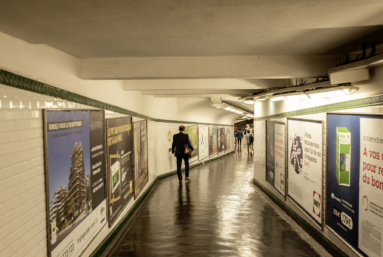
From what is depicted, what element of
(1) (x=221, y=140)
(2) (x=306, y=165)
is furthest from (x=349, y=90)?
(1) (x=221, y=140)

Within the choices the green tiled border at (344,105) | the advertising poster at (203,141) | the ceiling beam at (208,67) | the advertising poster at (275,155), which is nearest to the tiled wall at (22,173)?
the ceiling beam at (208,67)

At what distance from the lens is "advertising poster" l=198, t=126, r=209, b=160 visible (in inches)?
575

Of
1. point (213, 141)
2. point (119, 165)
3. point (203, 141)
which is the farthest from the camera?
point (213, 141)

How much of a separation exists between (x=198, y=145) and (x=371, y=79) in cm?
1097

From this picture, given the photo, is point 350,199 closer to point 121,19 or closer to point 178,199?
point 121,19

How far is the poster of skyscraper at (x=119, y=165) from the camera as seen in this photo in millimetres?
4766

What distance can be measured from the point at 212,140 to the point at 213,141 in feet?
0.83

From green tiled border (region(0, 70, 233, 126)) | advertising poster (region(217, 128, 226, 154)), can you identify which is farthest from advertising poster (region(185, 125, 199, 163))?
green tiled border (region(0, 70, 233, 126))

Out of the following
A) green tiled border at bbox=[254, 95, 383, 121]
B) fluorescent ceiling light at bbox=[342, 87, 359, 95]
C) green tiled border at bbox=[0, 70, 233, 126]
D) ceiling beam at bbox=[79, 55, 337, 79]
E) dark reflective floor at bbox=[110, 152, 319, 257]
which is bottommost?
dark reflective floor at bbox=[110, 152, 319, 257]

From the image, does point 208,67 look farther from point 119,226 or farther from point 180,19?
point 119,226

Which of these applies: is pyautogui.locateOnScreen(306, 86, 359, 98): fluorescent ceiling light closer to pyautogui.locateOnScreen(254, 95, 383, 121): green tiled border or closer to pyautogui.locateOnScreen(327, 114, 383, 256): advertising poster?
pyautogui.locateOnScreen(254, 95, 383, 121): green tiled border

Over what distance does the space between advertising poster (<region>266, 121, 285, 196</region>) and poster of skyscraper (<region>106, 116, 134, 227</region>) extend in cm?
317

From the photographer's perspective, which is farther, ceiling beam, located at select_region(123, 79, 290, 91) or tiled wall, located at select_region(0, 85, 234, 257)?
ceiling beam, located at select_region(123, 79, 290, 91)

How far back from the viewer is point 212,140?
16.7 meters
